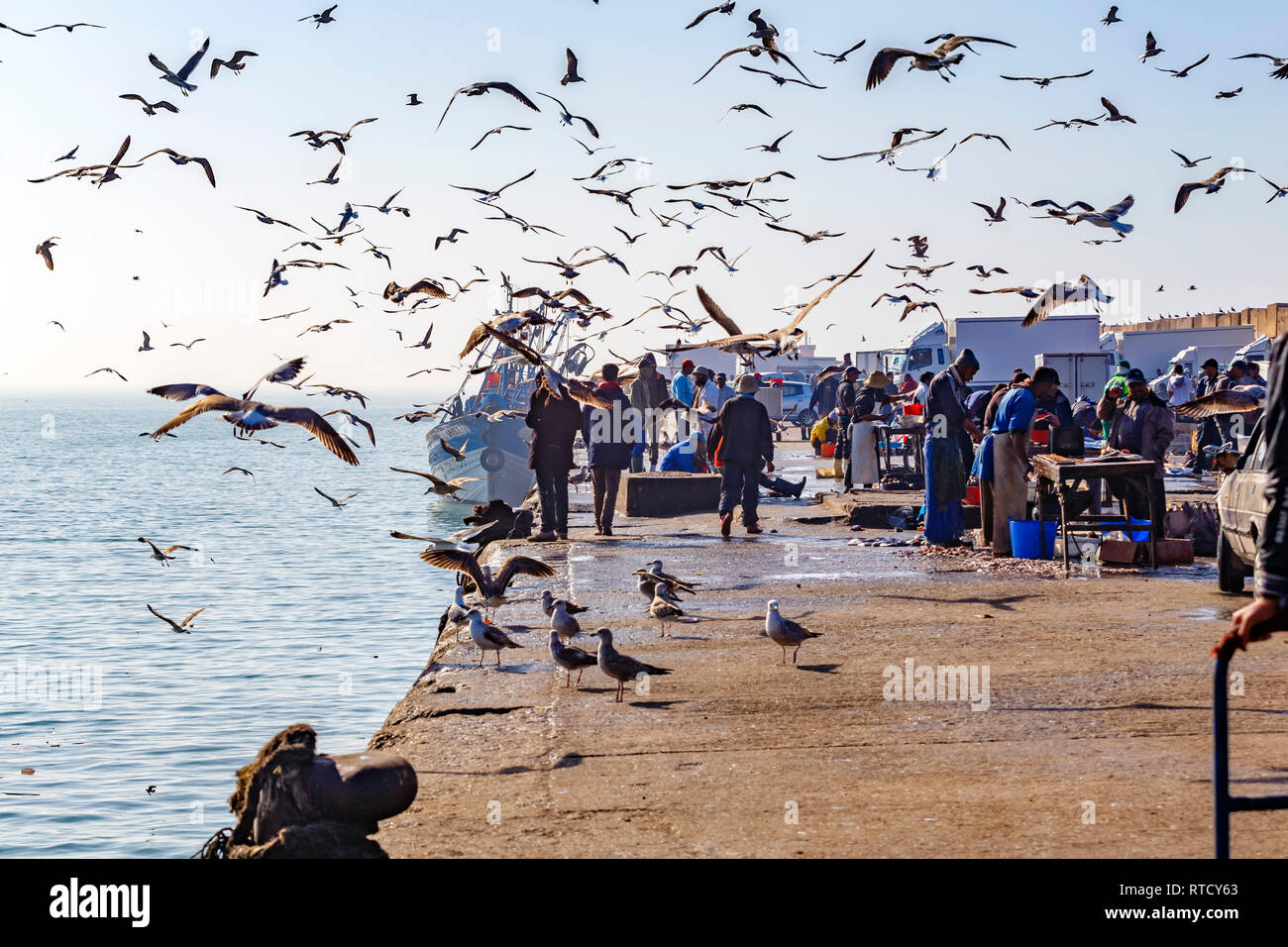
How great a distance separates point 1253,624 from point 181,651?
2335cm

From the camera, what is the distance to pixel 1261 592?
3.76 metres

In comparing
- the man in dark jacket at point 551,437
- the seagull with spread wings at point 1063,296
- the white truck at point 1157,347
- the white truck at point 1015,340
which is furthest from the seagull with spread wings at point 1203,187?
the white truck at point 1157,347

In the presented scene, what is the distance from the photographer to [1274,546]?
3736 millimetres

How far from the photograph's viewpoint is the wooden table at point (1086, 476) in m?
12.7

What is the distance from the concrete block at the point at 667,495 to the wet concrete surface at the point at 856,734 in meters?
8.29

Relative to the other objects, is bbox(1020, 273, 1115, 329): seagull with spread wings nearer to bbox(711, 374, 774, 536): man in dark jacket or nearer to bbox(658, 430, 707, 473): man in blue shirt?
bbox(711, 374, 774, 536): man in dark jacket

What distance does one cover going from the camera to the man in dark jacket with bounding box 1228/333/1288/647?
12.2 ft

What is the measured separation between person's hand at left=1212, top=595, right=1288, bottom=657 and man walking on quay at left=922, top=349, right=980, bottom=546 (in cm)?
1079

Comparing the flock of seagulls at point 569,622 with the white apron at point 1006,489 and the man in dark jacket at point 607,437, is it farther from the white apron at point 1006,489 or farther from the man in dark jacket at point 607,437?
the white apron at point 1006,489

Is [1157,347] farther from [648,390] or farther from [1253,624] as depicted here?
[1253,624]

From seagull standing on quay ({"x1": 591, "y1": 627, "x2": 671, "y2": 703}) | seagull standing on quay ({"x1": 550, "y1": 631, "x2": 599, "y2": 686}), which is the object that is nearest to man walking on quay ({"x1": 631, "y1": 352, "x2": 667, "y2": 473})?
seagull standing on quay ({"x1": 550, "y1": 631, "x2": 599, "y2": 686})

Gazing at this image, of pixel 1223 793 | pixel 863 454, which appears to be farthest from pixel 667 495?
pixel 1223 793
